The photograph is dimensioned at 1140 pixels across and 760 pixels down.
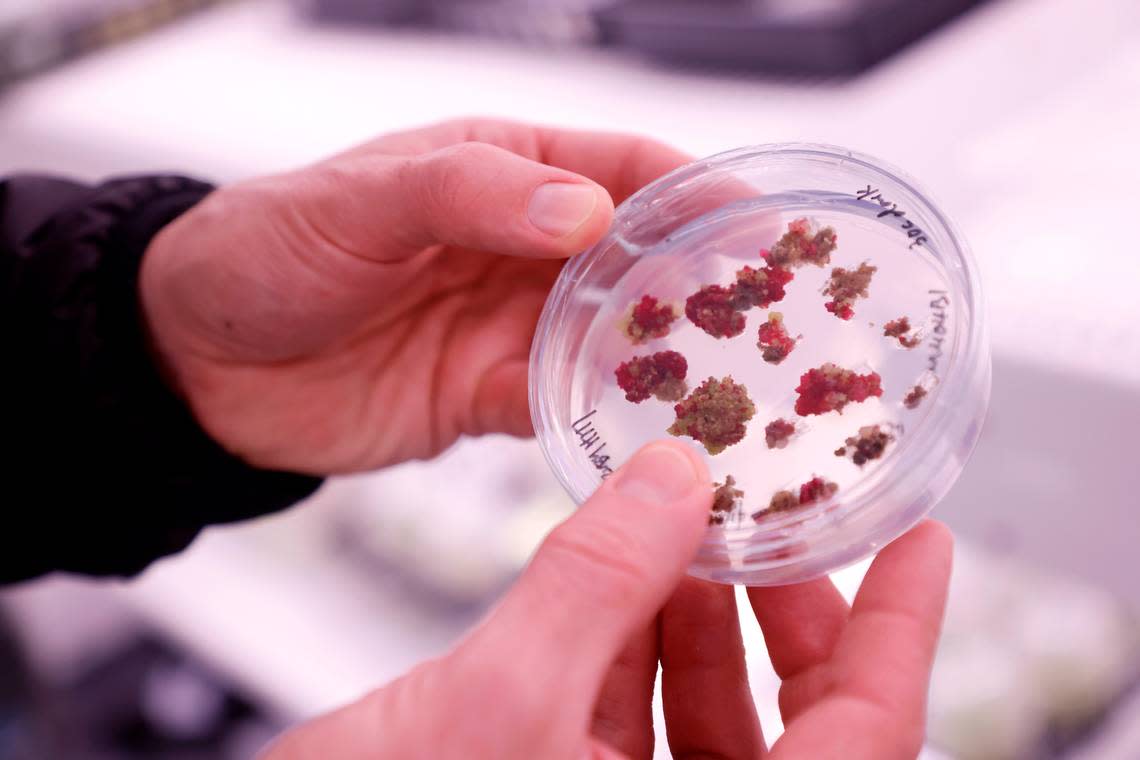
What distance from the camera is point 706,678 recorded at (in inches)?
31.6

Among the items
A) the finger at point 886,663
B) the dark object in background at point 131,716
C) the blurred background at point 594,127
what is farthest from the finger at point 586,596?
the dark object in background at point 131,716

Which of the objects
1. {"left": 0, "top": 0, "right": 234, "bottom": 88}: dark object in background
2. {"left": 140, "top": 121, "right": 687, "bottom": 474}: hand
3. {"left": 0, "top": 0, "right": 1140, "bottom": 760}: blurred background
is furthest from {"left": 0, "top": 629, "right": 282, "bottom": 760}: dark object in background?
{"left": 0, "top": 0, "right": 234, "bottom": 88}: dark object in background

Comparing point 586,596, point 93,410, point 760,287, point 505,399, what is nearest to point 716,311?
point 760,287

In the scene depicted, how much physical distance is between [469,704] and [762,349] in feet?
1.43

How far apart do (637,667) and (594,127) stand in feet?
2.41

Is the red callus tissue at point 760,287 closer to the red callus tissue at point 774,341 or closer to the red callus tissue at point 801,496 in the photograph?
the red callus tissue at point 774,341

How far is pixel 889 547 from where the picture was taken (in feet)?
2.46

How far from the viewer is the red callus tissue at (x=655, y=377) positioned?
86cm

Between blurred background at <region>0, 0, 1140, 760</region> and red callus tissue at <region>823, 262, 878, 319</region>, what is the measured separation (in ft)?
0.42

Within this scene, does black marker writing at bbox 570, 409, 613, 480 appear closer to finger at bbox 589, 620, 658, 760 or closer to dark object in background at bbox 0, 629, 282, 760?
finger at bbox 589, 620, 658, 760

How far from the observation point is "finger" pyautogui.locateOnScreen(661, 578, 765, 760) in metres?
0.79

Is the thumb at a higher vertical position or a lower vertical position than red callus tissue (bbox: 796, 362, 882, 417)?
higher

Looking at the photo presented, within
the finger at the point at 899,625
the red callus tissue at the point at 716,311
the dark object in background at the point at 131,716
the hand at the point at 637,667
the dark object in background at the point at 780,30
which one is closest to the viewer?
the hand at the point at 637,667

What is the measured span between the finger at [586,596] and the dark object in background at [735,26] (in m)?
0.79
